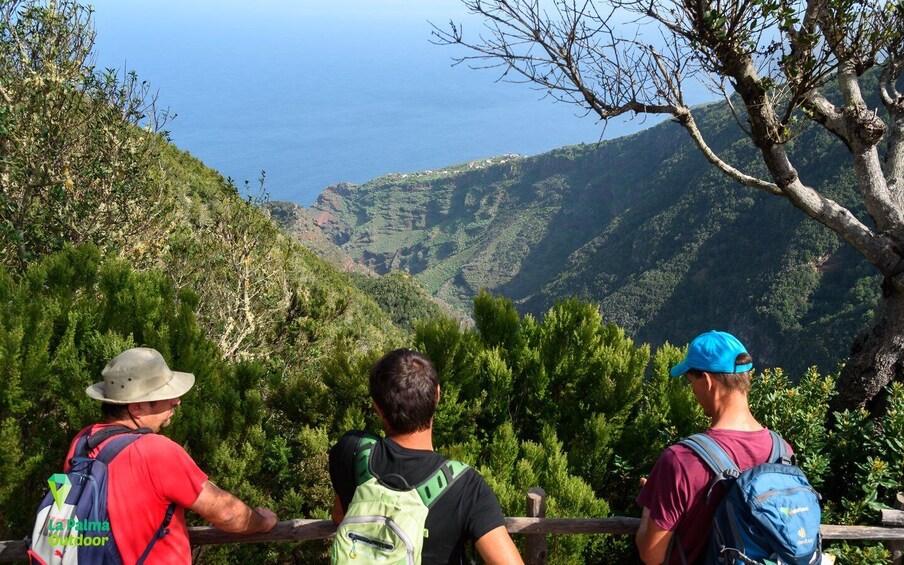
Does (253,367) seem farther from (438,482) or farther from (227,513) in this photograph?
(438,482)

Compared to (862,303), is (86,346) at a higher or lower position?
higher

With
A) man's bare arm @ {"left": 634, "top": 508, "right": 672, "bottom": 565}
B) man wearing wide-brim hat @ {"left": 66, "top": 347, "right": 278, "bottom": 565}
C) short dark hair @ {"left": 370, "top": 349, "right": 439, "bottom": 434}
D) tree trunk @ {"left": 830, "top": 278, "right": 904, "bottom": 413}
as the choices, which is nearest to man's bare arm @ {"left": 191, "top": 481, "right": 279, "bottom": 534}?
man wearing wide-brim hat @ {"left": 66, "top": 347, "right": 278, "bottom": 565}

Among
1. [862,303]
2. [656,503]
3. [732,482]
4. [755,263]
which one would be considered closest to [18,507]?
[656,503]

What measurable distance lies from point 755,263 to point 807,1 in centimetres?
6927

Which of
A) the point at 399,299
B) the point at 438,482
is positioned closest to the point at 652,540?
the point at 438,482

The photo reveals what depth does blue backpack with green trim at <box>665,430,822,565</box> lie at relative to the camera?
2.21m

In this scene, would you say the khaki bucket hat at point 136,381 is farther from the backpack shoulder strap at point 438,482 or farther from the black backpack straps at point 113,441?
the backpack shoulder strap at point 438,482

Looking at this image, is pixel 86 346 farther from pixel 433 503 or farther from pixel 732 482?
pixel 732 482

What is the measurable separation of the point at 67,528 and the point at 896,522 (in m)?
3.74

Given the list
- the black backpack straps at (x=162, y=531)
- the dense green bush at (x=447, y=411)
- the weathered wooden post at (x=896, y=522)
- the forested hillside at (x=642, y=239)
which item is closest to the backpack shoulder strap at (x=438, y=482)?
the black backpack straps at (x=162, y=531)

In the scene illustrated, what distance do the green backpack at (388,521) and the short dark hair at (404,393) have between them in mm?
184

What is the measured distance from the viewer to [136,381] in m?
2.57

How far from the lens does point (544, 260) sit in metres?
124

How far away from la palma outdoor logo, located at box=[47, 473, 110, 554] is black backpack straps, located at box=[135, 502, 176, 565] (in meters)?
0.17
